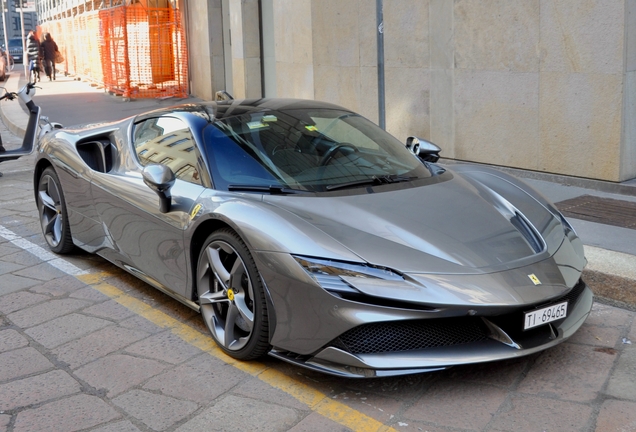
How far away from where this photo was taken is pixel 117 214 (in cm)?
480

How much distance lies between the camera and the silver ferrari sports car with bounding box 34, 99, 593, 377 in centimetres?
323

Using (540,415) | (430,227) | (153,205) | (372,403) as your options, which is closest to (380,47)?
(153,205)

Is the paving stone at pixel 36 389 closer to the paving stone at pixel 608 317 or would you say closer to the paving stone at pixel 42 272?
the paving stone at pixel 42 272

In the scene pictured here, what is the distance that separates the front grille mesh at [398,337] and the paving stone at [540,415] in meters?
0.34

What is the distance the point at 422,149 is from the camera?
496 cm

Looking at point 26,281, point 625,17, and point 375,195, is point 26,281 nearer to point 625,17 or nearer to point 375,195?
point 375,195

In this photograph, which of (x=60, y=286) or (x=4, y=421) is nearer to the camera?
(x=4, y=421)

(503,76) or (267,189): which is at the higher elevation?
(503,76)

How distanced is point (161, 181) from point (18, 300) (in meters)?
1.50

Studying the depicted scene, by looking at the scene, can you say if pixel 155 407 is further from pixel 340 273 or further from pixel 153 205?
pixel 153 205

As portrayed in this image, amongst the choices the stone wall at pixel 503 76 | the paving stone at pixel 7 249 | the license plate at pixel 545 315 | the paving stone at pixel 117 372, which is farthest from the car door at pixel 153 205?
the stone wall at pixel 503 76

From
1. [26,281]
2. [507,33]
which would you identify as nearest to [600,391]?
[26,281]

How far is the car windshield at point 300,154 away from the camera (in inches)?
158

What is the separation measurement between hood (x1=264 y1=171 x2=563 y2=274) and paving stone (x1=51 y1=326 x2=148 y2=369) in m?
1.12
